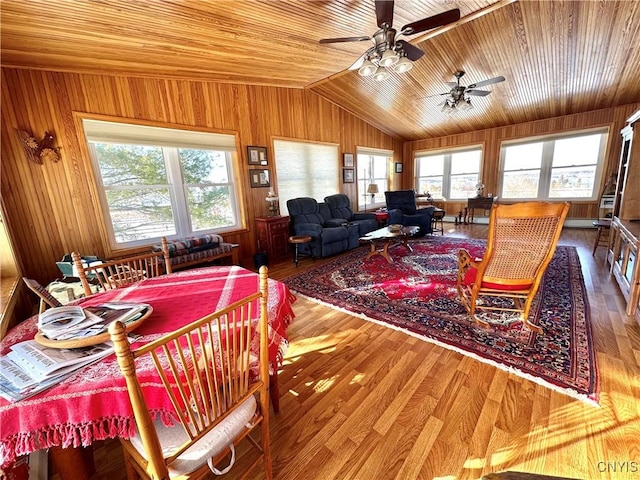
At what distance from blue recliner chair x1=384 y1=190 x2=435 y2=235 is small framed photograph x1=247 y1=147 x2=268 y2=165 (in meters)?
2.68

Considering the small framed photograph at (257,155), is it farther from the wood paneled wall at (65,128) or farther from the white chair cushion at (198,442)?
the white chair cushion at (198,442)

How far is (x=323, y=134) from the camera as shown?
555 cm

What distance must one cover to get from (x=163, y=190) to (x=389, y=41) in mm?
3274

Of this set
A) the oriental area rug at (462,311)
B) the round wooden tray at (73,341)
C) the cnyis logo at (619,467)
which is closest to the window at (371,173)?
the oriental area rug at (462,311)

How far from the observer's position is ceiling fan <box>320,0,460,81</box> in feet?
7.13

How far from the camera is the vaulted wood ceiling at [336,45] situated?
6.82ft

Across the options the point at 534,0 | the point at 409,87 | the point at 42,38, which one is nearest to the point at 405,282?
the point at 534,0

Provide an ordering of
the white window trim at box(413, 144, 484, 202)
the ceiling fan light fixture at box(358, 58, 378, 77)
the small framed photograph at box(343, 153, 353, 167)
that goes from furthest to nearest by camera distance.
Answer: the white window trim at box(413, 144, 484, 202), the small framed photograph at box(343, 153, 353, 167), the ceiling fan light fixture at box(358, 58, 378, 77)

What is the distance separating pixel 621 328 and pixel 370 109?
17.8ft

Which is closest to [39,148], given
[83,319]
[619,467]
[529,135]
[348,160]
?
[83,319]

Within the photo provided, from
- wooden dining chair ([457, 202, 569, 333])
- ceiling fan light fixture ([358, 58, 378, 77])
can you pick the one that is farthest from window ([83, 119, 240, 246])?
wooden dining chair ([457, 202, 569, 333])

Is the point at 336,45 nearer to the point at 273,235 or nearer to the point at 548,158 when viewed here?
the point at 273,235

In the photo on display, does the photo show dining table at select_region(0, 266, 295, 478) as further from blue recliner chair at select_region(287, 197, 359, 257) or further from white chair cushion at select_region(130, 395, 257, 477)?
blue recliner chair at select_region(287, 197, 359, 257)

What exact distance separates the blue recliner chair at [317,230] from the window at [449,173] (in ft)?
14.0
